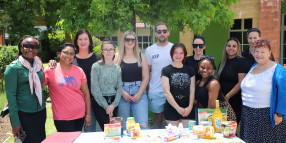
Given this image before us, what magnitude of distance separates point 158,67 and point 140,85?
1.39 ft

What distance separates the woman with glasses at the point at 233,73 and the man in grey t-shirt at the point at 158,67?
2.85 feet

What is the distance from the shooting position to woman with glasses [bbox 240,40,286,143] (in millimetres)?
3089

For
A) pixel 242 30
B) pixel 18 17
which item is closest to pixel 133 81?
pixel 242 30

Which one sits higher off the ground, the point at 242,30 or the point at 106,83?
the point at 242,30

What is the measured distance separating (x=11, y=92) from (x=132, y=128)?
1468 mm

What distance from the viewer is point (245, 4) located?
11359 mm

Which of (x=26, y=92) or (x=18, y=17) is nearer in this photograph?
(x=26, y=92)

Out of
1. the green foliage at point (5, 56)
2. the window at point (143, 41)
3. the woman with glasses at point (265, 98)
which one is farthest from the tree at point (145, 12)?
the window at point (143, 41)

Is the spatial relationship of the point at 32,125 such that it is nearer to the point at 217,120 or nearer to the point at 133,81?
the point at 133,81

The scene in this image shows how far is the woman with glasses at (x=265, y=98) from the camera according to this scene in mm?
3089

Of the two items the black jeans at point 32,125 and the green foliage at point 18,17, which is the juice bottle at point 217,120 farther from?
the green foliage at point 18,17

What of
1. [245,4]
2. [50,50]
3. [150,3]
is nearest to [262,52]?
[150,3]

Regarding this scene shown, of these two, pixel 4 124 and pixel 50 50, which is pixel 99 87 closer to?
pixel 4 124

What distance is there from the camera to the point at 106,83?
3600mm
